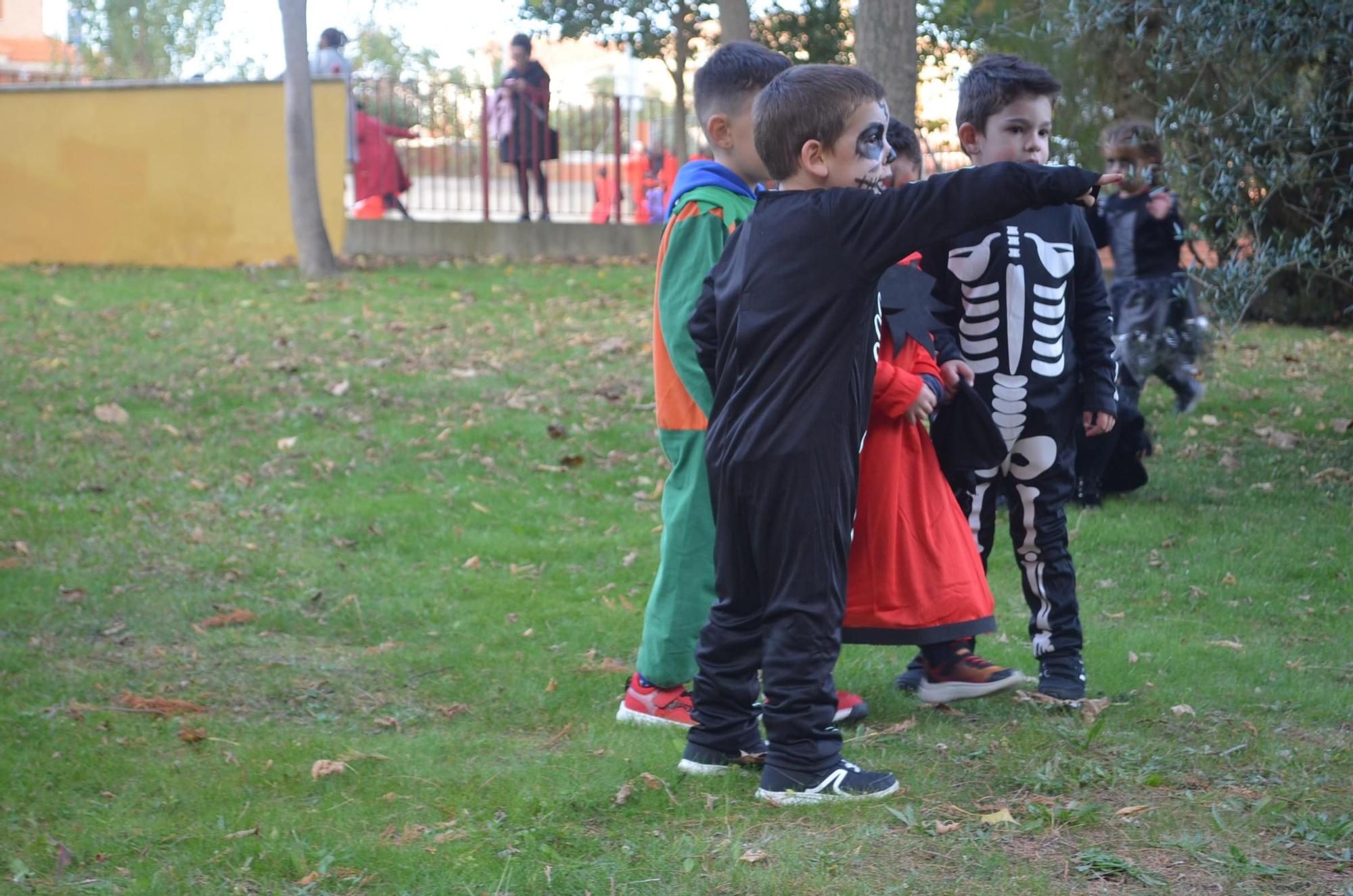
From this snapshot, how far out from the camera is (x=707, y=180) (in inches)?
155

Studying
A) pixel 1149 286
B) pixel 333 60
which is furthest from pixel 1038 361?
pixel 333 60

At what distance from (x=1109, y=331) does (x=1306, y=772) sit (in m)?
1.41

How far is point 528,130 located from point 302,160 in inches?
117

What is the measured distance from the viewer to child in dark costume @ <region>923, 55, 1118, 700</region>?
4.15m

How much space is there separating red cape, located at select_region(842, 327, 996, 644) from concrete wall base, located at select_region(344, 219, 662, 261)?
11.8 m

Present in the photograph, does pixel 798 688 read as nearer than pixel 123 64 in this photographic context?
Yes

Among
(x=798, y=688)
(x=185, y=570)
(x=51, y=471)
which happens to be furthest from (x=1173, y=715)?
(x=51, y=471)

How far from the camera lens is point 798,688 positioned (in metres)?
3.42

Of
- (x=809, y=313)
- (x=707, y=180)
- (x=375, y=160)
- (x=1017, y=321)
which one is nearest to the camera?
(x=809, y=313)

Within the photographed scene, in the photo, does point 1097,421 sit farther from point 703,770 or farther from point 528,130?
point 528,130

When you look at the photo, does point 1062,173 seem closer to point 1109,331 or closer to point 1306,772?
point 1109,331

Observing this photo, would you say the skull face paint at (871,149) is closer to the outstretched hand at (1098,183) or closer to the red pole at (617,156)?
the outstretched hand at (1098,183)

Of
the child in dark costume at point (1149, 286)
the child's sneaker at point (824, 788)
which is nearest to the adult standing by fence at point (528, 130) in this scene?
Result: the child in dark costume at point (1149, 286)

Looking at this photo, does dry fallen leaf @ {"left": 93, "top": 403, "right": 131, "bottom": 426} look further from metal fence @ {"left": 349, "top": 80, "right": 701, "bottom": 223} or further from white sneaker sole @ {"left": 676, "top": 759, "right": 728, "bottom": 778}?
metal fence @ {"left": 349, "top": 80, "right": 701, "bottom": 223}
